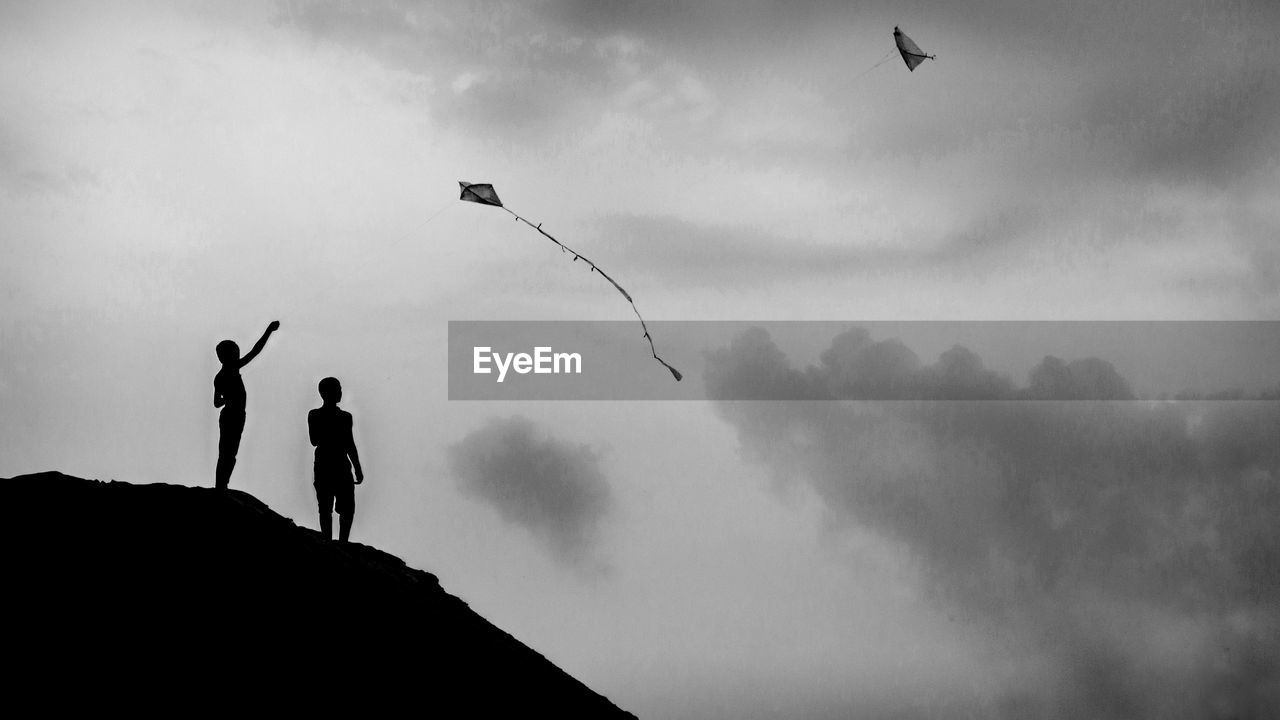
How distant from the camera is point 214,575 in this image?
13.9m

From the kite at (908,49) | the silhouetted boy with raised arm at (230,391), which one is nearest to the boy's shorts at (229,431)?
the silhouetted boy with raised arm at (230,391)

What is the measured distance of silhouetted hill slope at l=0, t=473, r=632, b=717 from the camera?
457 inches

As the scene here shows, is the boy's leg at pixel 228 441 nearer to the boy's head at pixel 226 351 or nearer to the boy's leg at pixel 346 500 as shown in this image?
the boy's head at pixel 226 351

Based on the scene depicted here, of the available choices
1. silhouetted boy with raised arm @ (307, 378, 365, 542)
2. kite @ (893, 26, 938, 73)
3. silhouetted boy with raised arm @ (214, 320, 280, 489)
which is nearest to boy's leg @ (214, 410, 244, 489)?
silhouetted boy with raised arm @ (214, 320, 280, 489)

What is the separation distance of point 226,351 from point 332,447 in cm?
249

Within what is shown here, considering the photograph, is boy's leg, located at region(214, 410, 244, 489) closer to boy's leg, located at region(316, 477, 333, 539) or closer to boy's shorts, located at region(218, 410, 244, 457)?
boy's shorts, located at region(218, 410, 244, 457)

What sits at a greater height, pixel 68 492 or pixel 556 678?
pixel 68 492

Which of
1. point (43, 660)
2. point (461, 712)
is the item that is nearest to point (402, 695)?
point (461, 712)

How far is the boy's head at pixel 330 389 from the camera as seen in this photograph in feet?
52.7

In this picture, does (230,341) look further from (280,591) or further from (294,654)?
(294,654)

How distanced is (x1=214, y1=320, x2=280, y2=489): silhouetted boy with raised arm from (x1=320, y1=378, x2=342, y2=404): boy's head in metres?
1.67

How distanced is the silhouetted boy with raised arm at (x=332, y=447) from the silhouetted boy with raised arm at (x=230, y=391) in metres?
1.70

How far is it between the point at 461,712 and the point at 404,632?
6.80 ft

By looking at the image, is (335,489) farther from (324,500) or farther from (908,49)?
(908,49)
